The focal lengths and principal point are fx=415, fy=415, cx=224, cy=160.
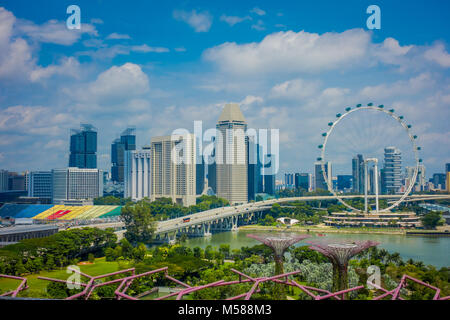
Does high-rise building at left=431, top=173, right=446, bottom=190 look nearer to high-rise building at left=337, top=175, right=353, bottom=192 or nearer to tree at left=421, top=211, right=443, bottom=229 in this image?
high-rise building at left=337, top=175, right=353, bottom=192

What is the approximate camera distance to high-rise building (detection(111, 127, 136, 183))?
111 ft

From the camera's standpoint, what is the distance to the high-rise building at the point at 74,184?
23.4 m

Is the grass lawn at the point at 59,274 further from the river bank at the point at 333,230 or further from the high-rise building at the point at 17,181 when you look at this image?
the high-rise building at the point at 17,181

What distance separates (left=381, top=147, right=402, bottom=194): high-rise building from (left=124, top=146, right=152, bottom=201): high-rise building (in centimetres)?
1571

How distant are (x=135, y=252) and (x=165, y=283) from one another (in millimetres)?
3287

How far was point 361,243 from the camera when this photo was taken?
5.69 meters

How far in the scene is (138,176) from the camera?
30.4 metres

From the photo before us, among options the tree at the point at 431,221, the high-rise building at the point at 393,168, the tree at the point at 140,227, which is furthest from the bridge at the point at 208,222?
the tree at the point at 431,221

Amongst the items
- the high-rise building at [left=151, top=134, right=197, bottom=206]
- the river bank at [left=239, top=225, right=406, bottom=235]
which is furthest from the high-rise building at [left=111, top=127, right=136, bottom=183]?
the river bank at [left=239, top=225, right=406, bottom=235]

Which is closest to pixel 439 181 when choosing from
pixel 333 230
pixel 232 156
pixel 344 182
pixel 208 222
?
pixel 344 182

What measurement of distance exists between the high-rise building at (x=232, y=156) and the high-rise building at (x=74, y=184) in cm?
757

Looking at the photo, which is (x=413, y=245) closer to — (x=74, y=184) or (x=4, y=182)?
(x=4, y=182)

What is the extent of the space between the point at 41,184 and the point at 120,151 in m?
11.6
